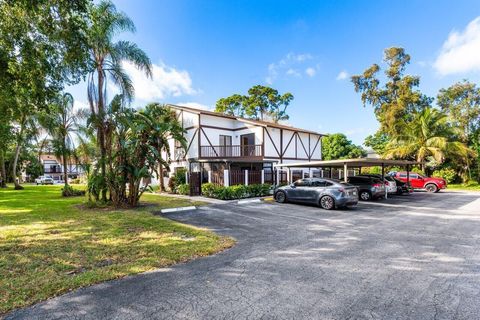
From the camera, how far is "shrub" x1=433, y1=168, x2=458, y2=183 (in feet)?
85.3

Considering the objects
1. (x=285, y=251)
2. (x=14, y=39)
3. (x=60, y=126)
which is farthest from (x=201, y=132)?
(x=285, y=251)

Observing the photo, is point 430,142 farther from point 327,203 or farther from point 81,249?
point 81,249

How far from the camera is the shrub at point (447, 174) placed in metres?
26.0

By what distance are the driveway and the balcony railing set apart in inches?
586

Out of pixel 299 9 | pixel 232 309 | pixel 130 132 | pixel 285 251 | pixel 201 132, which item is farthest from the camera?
pixel 201 132

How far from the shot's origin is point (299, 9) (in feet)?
46.8

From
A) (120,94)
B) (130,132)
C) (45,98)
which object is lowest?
(130,132)

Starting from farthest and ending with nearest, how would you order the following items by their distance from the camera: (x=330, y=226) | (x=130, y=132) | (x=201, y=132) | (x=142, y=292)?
(x=201, y=132)
(x=130, y=132)
(x=330, y=226)
(x=142, y=292)

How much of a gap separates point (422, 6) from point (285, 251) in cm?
1377

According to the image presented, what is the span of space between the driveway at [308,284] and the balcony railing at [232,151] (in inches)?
586

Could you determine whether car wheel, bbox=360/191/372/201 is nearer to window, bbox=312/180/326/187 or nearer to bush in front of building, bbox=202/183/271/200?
window, bbox=312/180/326/187

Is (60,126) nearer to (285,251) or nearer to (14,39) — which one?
(14,39)

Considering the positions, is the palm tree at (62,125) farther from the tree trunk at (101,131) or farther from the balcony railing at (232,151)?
the balcony railing at (232,151)

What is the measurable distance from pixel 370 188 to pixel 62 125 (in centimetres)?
2116
